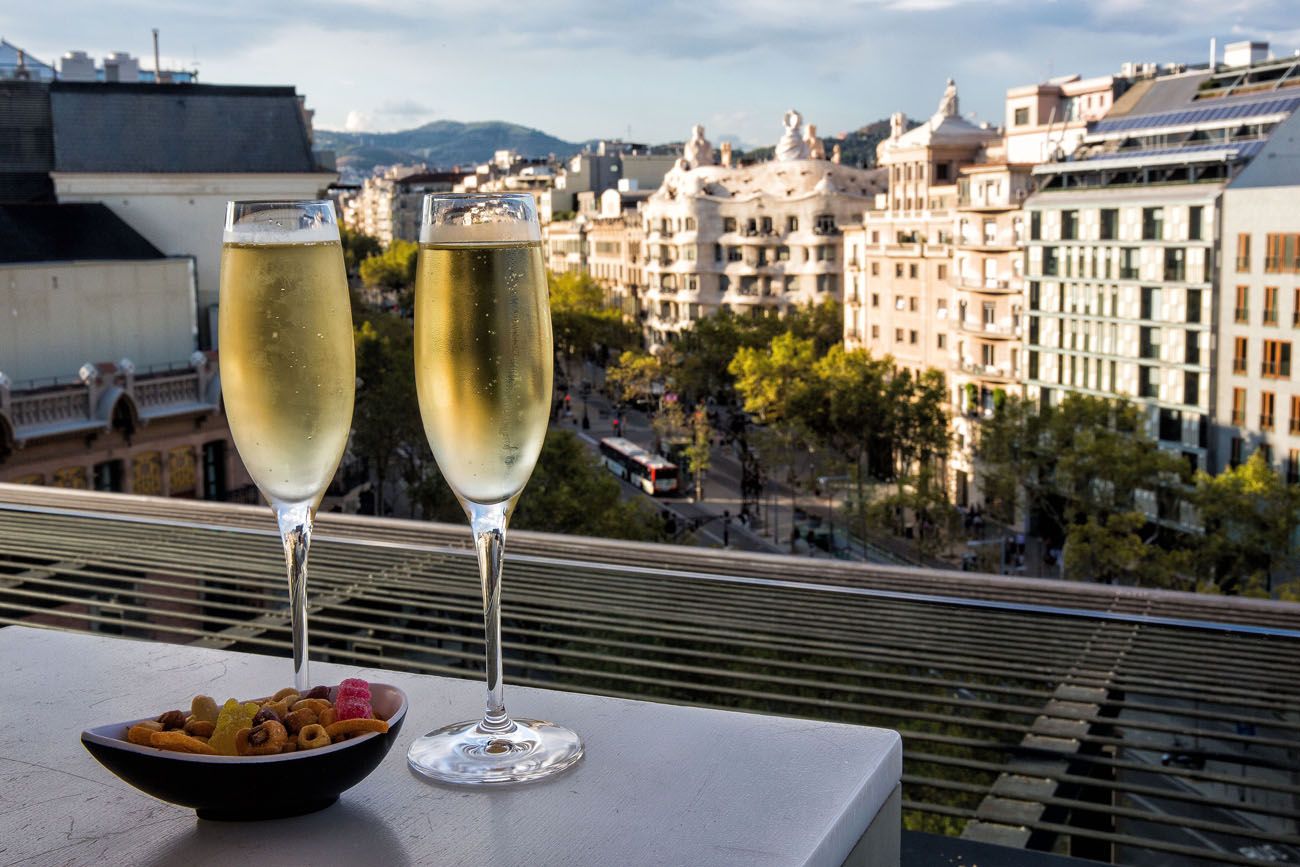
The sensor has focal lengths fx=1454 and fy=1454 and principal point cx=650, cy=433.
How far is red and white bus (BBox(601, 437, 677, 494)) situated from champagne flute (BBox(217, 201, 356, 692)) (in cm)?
4385

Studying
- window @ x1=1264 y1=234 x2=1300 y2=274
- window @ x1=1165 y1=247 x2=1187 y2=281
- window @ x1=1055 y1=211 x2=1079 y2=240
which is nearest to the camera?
window @ x1=1264 y1=234 x2=1300 y2=274

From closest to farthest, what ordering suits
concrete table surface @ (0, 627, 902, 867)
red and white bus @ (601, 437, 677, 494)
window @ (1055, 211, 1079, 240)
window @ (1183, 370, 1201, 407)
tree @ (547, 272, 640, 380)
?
concrete table surface @ (0, 627, 902, 867) → window @ (1183, 370, 1201, 407) → window @ (1055, 211, 1079, 240) → red and white bus @ (601, 437, 677, 494) → tree @ (547, 272, 640, 380)

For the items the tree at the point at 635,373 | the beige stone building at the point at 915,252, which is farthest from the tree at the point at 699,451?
the beige stone building at the point at 915,252

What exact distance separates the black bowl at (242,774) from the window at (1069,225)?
44822 millimetres

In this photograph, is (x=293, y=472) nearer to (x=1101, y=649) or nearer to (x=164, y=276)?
(x=1101, y=649)

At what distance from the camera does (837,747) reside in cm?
178

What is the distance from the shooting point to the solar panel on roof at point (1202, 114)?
40312mm

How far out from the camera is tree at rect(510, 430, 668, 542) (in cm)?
3011

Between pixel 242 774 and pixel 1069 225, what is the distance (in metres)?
45.3

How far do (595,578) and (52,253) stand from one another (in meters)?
27.3

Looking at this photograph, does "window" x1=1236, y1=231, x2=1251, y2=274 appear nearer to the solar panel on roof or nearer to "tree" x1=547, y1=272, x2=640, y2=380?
the solar panel on roof

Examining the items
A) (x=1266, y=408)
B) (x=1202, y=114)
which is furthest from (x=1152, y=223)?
(x=1266, y=408)

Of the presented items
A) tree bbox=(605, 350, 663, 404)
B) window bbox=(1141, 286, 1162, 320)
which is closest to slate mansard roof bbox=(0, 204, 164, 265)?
window bbox=(1141, 286, 1162, 320)

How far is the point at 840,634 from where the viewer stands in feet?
14.5
